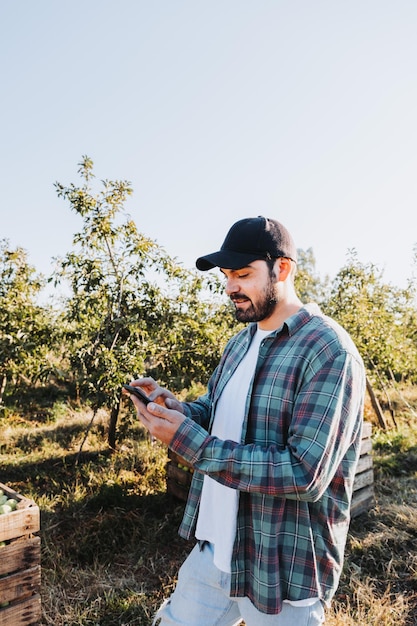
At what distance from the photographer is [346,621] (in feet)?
9.78

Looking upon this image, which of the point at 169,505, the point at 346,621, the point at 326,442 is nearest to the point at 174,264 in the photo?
the point at 169,505

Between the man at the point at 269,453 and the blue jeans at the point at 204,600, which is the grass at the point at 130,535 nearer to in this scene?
the blue jeans at the point at 204,600

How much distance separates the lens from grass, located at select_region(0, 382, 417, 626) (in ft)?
10.3

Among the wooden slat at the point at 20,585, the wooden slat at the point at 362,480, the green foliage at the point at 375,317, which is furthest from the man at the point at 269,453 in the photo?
the green foliage at the point at 375,317

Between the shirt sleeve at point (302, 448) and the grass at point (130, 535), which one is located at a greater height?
the shirt sleeve at point (302, 448)

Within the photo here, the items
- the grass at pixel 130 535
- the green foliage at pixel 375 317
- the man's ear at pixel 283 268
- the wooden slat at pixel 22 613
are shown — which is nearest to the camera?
the man's ear at pixel 283 268

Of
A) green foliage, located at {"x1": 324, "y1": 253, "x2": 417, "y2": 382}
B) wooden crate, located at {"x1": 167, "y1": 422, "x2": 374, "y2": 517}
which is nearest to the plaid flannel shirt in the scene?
wooden crate, located at {"x1": 167, "y1": 422, "x2": 374, "y2": 517}

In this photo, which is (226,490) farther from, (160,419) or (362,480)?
(362,480)

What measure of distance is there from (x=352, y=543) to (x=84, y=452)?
351 cm

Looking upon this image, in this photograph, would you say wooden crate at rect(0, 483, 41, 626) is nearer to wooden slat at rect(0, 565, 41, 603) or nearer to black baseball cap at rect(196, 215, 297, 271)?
wooden slat at rect(0, 565, 41, 603)

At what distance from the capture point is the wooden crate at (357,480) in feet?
14.5

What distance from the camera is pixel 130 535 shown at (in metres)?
4.11

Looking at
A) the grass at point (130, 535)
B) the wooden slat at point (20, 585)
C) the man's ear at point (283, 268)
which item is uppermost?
the man's ear at point (283, 268)

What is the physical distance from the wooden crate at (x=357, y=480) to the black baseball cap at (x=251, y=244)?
3.15 m
